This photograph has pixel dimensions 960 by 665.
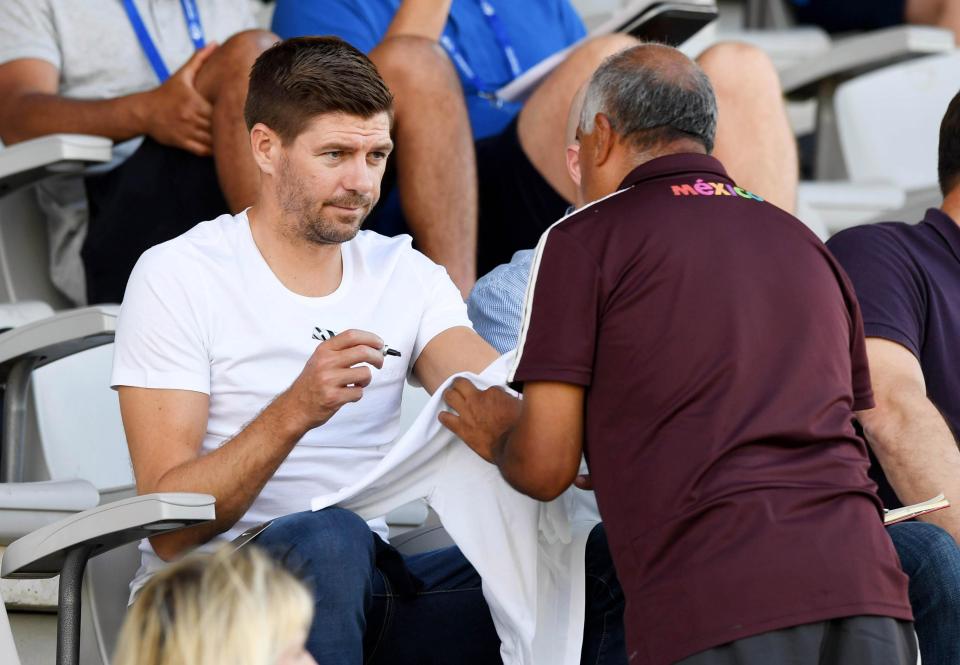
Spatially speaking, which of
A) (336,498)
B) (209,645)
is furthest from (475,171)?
(209,645)

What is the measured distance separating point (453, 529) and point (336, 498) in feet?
0.61

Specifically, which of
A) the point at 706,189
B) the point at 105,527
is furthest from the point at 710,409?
the point at 105,527

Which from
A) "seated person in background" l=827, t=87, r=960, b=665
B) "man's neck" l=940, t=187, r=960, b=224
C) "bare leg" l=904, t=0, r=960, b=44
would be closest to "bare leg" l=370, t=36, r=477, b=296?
"seated person in background" l=827, t=87, r=960, b=665

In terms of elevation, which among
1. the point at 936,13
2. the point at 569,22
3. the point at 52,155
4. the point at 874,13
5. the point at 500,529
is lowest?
the point at 874,13

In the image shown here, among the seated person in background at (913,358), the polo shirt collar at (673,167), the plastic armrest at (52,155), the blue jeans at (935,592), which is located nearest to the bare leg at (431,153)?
the plastic armrest at (52,155)

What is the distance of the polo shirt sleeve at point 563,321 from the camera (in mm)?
1899

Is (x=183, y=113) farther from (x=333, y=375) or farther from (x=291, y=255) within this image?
(x=333, y=375)

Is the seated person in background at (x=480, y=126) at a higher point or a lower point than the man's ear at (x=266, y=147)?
lower

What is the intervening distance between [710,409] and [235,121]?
1.52m

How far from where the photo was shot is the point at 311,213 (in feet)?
7.80

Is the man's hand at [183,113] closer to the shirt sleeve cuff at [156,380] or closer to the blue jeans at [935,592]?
the shirt sleeve cuff at [156,380]

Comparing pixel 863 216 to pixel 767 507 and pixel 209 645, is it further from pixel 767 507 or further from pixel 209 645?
pixel 209 645

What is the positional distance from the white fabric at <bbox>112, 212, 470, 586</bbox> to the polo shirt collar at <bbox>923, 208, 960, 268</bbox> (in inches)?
36.2

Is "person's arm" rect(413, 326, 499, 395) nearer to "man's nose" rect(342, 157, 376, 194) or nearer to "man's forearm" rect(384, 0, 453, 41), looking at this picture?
"man's nose" rect(342, 157, 376, 194)
